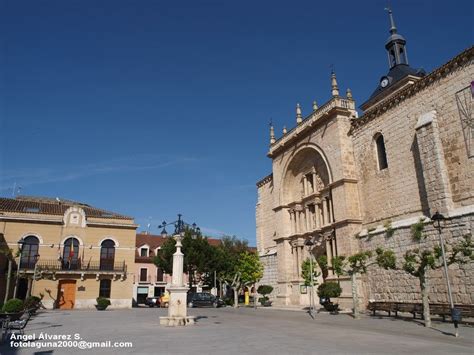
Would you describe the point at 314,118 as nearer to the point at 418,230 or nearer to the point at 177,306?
the point at 418,230

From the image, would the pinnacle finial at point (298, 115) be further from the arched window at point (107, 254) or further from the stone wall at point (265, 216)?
the arched window at point (107, 254)

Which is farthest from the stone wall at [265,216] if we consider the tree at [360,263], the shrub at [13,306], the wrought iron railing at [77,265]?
the shrub at [13,306]

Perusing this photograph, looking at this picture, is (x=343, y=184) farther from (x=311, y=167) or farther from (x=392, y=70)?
(x=392, y=70)

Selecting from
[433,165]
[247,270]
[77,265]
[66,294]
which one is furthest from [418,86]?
[66,294]

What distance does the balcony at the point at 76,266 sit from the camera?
3062cm

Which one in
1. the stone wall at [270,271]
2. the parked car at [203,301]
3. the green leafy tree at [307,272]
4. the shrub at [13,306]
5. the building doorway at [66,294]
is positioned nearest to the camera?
the shrub at [13,306]

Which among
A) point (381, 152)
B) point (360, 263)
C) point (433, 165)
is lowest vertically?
point (360, 263)

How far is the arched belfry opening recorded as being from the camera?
27578 mm

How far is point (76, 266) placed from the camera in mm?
32062

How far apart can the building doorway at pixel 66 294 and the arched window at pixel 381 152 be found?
1033 inches

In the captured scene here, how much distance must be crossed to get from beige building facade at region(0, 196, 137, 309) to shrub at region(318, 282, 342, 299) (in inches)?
711

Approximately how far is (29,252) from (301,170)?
23.6 meters

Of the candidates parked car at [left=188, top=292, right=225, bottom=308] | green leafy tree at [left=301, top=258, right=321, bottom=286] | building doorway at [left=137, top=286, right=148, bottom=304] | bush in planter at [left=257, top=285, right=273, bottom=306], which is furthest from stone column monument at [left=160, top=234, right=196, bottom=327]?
building doorway at [left=137, top=286, right=148, bottom=304]

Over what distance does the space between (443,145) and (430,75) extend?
390 centimetres
